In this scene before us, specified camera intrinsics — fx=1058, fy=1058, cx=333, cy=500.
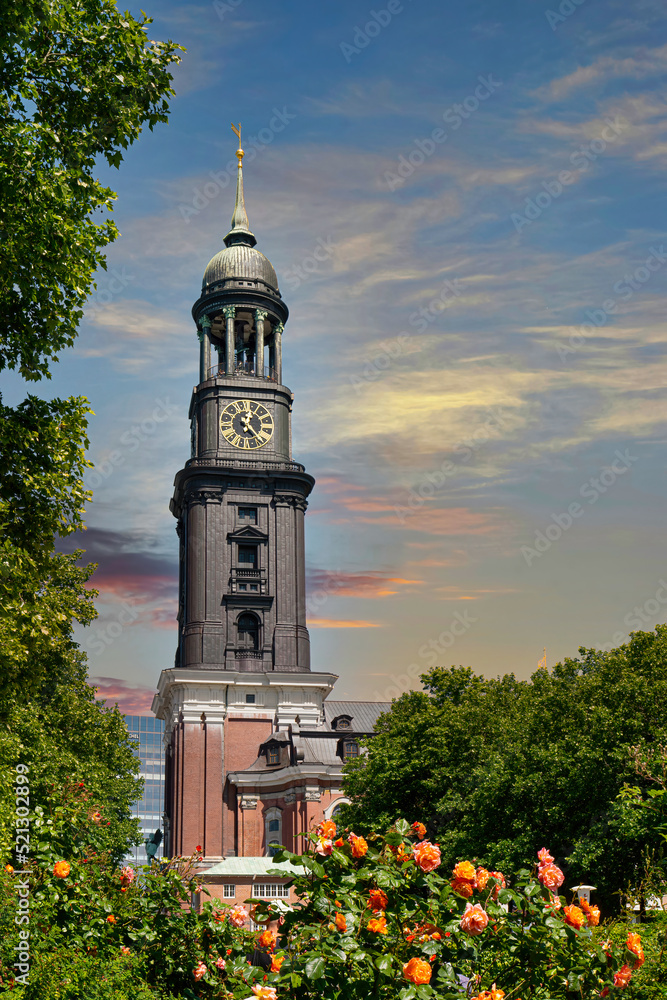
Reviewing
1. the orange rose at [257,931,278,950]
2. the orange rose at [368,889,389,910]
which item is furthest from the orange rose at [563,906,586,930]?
the orange rose at [257,931,278,950]

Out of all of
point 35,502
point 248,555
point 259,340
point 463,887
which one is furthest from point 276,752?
point 463,887

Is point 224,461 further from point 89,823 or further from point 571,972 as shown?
point 571,972

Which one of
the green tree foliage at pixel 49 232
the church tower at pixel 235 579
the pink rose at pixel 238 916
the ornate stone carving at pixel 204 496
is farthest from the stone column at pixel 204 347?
the pink rose at pixel 238 916

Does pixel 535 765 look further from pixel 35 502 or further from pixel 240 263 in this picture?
pixel 240 263

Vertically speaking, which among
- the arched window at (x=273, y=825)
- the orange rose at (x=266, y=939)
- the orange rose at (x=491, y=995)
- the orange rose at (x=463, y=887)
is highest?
the arched window at (x=273, y=825)

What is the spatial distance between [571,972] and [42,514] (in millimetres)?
12673

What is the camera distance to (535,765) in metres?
39.1

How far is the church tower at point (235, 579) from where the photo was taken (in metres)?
83.8

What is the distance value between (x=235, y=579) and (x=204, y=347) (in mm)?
23211

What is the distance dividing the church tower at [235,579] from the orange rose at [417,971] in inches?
2880

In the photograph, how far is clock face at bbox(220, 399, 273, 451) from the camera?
92.7m

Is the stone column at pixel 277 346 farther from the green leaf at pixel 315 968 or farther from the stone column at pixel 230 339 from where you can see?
the green leaf at pixel 315 968

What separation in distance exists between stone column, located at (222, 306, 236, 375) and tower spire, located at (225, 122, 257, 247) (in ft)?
32.4

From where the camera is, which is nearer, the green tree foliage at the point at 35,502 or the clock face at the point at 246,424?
the green tree foliage at the point at 35,502
